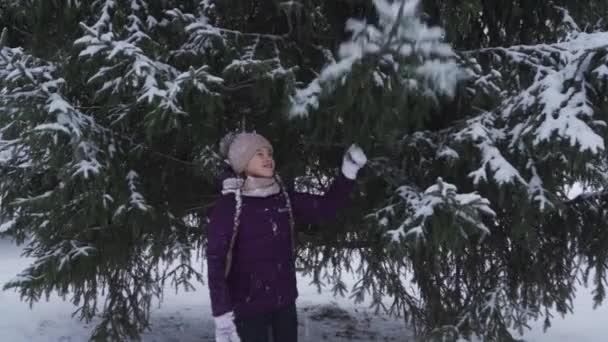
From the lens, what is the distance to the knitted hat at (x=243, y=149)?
3.20 meters

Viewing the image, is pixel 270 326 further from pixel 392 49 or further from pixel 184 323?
pixel 184 323

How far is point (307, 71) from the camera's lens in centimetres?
399

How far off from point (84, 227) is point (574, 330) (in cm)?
508

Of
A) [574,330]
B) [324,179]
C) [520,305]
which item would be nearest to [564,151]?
[520,305]

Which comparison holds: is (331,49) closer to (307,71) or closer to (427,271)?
(307,71)

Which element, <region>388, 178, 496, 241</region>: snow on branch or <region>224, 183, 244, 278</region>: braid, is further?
<region>224, 183, 244, 278</region>: braid

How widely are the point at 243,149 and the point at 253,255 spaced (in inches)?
21.4

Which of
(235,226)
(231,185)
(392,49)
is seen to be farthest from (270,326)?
(392,49)

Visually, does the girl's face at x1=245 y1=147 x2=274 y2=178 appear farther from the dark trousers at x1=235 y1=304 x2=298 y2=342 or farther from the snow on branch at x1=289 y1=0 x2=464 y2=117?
the dark trousers at x1=235 y1=304 x2=298 y2=342

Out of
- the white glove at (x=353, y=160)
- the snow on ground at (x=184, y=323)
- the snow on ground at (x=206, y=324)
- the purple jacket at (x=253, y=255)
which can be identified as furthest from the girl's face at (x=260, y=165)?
the snow on ground at (x=206, y=324)

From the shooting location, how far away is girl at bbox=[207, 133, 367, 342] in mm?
3115

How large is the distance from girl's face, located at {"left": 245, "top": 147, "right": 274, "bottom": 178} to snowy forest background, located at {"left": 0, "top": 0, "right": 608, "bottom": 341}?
0.29 metres

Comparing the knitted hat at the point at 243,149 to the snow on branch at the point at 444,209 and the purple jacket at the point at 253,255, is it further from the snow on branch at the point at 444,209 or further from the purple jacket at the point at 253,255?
the snow on branch at the point at 444,209

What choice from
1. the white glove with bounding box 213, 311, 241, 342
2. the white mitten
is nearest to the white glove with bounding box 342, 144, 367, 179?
the white mitten
